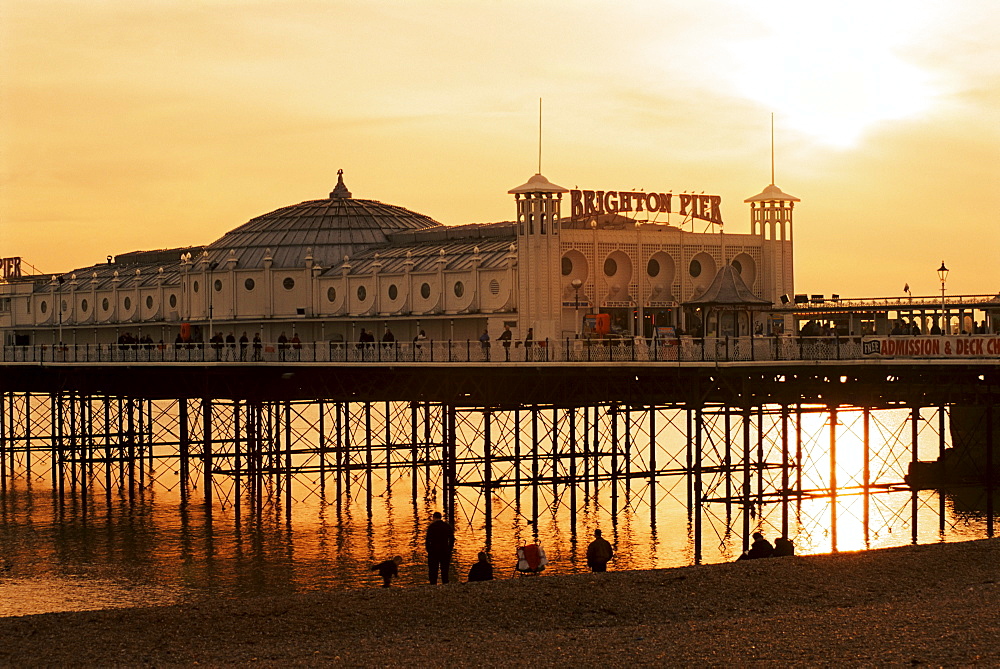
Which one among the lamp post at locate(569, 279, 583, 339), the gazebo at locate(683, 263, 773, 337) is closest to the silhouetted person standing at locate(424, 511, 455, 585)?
the gazebo at locate(683, 263, 773, 337)

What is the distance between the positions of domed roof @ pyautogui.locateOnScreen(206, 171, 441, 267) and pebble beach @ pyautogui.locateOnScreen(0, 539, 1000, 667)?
127 feet

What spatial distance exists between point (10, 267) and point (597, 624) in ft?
253

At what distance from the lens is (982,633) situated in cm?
2497

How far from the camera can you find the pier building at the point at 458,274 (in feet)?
176

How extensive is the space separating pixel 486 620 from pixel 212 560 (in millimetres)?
22105

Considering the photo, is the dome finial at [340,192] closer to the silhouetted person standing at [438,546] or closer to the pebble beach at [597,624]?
the silhouetted person standing at [438,546]

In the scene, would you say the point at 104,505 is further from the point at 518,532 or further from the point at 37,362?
the point at 518,532

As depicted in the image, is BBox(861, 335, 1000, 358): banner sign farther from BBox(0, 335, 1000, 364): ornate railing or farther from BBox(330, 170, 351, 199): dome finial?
BBox(330, 170, 351, 199): dome finial

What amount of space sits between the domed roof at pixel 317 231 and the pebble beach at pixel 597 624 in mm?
38728

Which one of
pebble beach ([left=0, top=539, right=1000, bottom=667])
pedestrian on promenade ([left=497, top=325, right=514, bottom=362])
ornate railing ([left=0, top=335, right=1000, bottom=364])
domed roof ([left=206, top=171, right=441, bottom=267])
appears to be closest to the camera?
pebble beach ([left=0, top=539, right=1000, bottom=667])

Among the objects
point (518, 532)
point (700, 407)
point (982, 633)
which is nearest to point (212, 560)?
point (518, 532)

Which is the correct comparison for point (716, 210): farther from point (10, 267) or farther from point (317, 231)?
point (10, 267)

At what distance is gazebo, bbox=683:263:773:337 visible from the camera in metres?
48.6

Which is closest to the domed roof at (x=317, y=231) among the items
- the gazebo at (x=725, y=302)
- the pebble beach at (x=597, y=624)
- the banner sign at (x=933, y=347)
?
the gazebo at (x=725, y=302)
